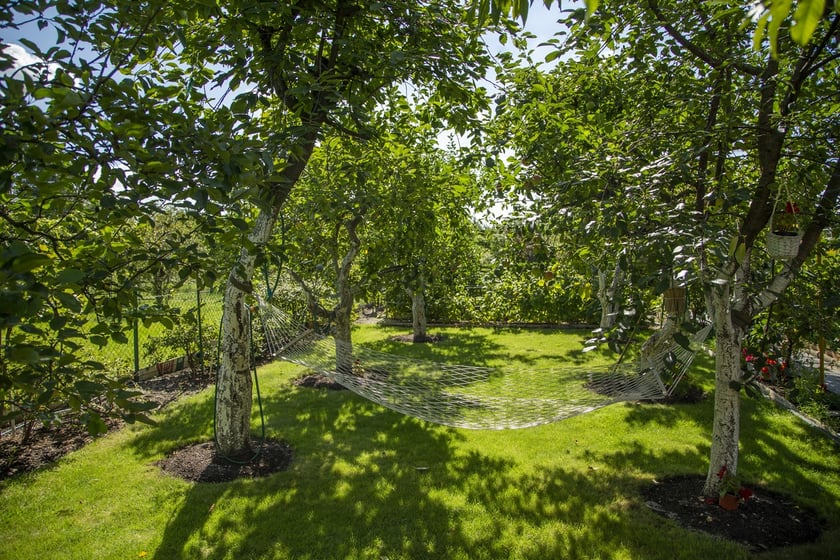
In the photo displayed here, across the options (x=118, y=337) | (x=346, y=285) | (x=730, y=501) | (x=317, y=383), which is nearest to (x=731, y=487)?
(x=730, y=501)

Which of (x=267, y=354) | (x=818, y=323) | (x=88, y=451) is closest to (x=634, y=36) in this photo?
(x=818, y=323)

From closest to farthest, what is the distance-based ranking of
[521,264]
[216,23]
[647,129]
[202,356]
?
1. [647,129]
2. [521,264]
3. [216,23]
4. [202,356]

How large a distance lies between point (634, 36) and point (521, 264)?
1459 mm

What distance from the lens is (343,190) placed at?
4480mm

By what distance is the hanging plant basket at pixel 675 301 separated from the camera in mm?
2475

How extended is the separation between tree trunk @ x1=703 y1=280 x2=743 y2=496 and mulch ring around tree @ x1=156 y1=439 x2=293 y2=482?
2716 millimetres

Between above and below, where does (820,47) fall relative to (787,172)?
above

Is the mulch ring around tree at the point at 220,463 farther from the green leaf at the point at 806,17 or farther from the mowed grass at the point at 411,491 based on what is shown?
the green leaf at the point at 806,17

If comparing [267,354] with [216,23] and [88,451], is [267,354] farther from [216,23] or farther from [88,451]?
[216,23]

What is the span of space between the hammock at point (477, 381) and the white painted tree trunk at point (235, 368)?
0.22m

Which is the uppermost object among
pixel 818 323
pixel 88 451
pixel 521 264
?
pixel 521 264

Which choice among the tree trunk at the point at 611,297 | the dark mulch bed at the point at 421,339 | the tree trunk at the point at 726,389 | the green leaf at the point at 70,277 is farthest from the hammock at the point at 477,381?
the dark mulch bed at the point at 421,339

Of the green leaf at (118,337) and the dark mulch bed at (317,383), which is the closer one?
the green leaf at (118,337)

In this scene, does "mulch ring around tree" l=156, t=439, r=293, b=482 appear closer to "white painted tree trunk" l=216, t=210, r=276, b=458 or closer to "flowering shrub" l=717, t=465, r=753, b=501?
"white painted tree trunk" l=216, t=210, r=276, b=458
